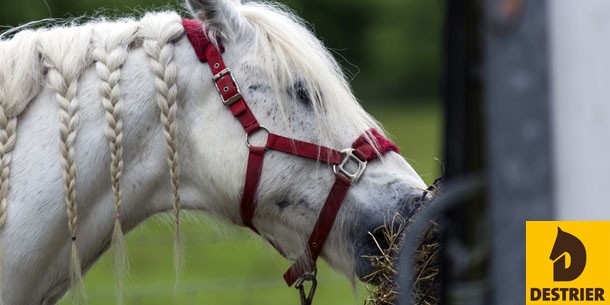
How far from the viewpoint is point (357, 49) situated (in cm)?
2827

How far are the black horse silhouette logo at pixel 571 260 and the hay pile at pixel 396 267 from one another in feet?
2.85

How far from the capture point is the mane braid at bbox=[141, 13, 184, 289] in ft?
7.91

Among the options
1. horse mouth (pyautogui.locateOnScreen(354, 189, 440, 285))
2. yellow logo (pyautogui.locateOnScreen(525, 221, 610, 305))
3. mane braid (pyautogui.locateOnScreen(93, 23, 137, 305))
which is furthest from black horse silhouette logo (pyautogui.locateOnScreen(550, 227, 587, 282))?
mane braid (pyautogui.locateOnScreen(93, 23, 137, 305))

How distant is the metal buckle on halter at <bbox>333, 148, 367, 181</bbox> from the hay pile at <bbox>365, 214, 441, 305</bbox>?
0.17m

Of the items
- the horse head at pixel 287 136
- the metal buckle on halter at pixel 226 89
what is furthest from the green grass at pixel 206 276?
the metal buckle on halter at pixel 226 89

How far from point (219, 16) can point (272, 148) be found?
0.41 m

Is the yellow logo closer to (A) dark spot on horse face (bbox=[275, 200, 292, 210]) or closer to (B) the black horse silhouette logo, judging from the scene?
(B) the black horse silhouette logo

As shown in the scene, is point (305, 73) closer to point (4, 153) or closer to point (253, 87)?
point (253, 87)

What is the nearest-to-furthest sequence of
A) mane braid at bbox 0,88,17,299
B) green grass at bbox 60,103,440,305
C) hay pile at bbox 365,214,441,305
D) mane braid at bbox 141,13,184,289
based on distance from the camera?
hay pile at bbox 365,214,441,305
mane braid at bbox 0,88,17,299
mane braid at bbox 141,13,184,289
green grass at bbox 60,103,440,305

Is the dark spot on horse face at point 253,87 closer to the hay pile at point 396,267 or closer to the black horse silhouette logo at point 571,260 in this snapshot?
the hay pile at point 396,267

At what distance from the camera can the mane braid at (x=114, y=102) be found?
93.4 inches

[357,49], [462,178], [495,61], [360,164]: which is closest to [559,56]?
[495,61]

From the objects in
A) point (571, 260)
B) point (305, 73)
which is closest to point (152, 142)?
point (305, 73)

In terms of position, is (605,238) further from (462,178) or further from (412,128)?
(412,128)
